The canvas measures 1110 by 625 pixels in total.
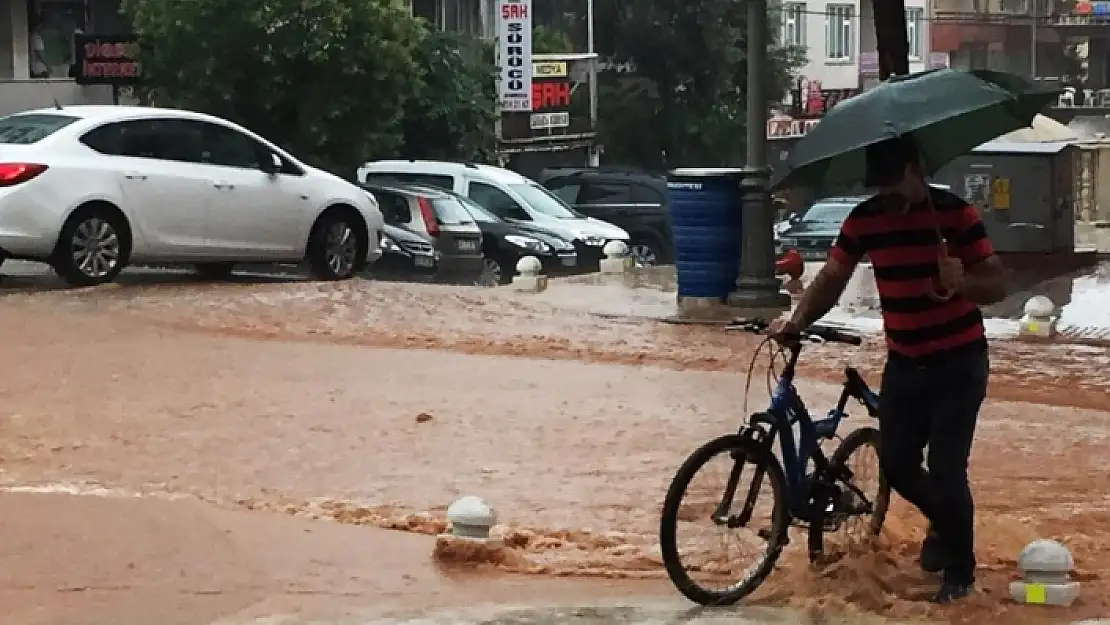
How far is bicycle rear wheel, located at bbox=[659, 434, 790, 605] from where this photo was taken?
6367mm

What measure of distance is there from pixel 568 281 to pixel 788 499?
1300 cm

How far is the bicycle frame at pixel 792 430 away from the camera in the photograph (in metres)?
6.56

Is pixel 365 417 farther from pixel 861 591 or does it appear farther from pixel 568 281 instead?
pixel 568 281

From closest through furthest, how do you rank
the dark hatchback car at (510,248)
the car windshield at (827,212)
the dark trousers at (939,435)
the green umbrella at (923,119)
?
the green umbrella at (923,119) < the dark trousers at (939,435) < the dark hatchback car at (510,248) < the car windshield at (827,212)

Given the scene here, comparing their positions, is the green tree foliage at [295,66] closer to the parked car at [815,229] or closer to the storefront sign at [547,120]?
the parked car at [815,229]

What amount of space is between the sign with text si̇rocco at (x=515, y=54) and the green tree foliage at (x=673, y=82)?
5.29m

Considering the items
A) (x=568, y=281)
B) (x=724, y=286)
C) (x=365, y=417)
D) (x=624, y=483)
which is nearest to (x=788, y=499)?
(x=624, y=483)

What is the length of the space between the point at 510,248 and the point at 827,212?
595cm

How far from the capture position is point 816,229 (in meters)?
26.2

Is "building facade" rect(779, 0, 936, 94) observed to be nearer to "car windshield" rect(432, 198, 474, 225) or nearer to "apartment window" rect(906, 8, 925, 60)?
"apartment window" rect(906, 8, 925, 60)

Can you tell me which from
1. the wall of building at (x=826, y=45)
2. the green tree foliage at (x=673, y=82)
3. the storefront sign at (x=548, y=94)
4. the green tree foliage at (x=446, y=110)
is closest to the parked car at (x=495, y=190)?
Result: the green tree foliage at (x=446, y=110)

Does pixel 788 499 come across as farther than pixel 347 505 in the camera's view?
No

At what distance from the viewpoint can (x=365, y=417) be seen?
10.7 meters

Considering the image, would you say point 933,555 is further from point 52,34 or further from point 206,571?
point 52,34
